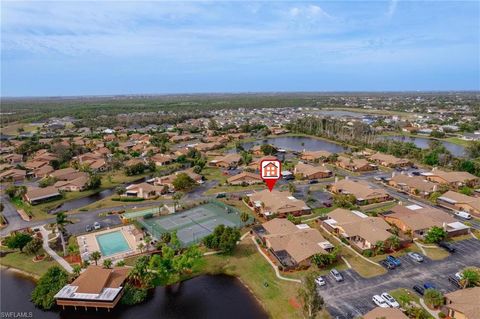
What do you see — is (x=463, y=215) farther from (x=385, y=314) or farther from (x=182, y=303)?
(x=182, y=303)

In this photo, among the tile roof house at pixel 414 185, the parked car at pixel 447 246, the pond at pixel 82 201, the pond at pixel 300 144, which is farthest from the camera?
the pond at pixel 300 144

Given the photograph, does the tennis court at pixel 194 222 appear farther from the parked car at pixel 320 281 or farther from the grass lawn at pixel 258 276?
the parked car at pixel 320 281

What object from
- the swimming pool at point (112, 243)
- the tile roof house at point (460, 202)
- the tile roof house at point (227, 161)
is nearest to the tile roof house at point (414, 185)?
the tile roof house at point (460, 202)

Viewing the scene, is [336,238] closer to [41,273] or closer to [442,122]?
[41,273]

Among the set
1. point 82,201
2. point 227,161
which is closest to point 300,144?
point 227,161

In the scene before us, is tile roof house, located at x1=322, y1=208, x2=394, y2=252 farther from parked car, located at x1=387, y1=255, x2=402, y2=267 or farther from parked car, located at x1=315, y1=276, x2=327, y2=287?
parked car, located at x1=315, y1=276, x2=327, y2=287

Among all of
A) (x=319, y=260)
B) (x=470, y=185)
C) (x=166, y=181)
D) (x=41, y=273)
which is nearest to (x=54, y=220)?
(x=41, y=273)
